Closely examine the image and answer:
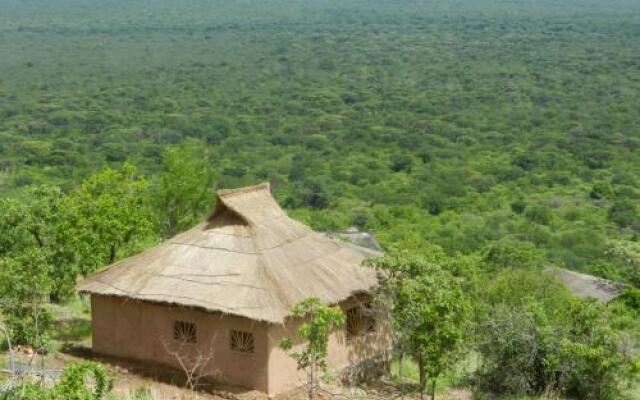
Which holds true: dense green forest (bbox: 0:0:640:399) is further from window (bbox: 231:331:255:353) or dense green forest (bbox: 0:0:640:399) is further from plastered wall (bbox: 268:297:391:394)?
window (bbox: 231:331:255:353)

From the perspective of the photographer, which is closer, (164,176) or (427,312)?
(427,312)

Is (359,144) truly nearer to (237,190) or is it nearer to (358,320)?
(237,190)

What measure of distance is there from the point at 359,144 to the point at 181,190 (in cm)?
5374

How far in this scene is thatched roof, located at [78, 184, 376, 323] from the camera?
1647 centimetres

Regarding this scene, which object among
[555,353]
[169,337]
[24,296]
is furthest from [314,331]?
[24,296]

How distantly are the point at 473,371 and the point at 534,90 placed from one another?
90978 millimetres

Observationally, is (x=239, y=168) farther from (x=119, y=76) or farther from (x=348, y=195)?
(x=119, y=76)

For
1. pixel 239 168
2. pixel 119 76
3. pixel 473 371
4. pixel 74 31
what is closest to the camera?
pixel 473 371

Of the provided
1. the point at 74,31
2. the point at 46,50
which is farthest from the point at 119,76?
the point at 74,31

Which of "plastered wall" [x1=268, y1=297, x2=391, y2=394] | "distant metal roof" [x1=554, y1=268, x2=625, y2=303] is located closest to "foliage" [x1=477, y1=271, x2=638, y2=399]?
"plastered wall" [x1=268, y1=297, x2=391, y2=394]

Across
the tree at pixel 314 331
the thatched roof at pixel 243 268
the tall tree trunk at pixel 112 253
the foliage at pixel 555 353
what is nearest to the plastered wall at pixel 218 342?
the thatched roof at pixel 243 268

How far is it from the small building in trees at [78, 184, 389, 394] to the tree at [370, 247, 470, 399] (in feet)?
5.30

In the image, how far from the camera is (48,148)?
233ft

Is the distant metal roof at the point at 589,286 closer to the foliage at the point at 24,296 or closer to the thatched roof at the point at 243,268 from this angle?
the thatched roof at the point at 243,268
